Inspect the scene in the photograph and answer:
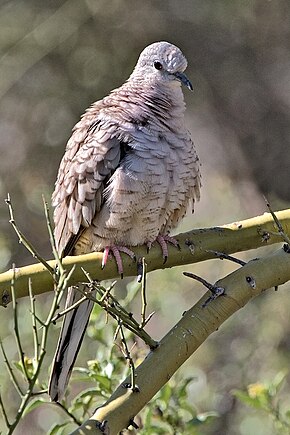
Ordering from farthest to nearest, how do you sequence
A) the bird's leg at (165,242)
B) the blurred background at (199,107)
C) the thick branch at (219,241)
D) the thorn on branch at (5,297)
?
the blurred background at (199,107) → the bird's leg at (165,242) → the thick branch at (219,241) → the thorn on branch at (5,297)

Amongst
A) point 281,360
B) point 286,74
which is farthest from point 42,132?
point 281,360

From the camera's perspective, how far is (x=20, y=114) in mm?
5434

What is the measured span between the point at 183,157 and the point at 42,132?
2.56 metres

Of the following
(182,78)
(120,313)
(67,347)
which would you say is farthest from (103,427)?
(182,78)

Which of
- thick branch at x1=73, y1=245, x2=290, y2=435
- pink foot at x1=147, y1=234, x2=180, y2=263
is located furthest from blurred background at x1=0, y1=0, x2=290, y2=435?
thick branch at x1=73, y1=245, x2=290, y2=435

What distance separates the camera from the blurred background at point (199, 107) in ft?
16.3

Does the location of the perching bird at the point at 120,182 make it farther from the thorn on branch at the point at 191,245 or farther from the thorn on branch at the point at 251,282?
the thorn on branch at the point at 251,282

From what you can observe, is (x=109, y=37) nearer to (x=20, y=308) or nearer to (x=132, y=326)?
(x=20, y=308)

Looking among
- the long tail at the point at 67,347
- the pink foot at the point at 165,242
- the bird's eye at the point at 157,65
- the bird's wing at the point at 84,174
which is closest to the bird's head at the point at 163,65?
the bird's eye at the point at 157,65

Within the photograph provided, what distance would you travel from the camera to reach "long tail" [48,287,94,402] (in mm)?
2600

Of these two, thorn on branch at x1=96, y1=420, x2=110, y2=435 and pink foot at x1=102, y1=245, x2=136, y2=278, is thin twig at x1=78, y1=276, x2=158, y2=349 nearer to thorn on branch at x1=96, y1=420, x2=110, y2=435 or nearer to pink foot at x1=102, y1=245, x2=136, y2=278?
thorn on branch at x1=96, y1=420, x2=110, y2=435

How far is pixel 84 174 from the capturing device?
9.52 feet

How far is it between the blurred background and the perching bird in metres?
1.88

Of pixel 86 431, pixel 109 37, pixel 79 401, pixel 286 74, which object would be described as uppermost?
pixel 109 37
